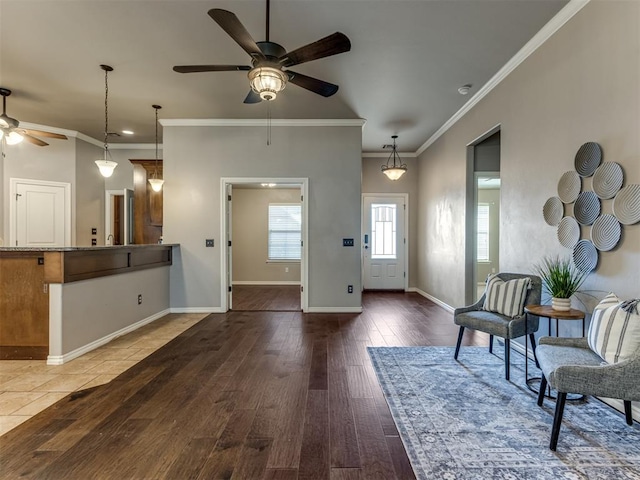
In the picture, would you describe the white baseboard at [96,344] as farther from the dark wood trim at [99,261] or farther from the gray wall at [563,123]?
the gray wall at [563,123]

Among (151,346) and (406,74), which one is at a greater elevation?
(406,74)

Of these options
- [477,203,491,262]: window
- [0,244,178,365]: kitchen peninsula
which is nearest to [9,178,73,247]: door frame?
[0,244,178,365]: kitchen peninsula

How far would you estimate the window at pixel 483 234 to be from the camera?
7.38m

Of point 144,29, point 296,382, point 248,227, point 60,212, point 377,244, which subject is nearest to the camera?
point 296,382

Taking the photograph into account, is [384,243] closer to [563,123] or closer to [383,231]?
[383,231]

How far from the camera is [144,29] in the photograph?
111 inches

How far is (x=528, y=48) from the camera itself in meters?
3.02

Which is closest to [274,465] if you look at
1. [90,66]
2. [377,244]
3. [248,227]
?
[90,66]

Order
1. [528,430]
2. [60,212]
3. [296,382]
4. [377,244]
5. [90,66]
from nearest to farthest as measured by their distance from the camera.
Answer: [528,430] < [296,382] < [90,66] < [60,212] < [377,244]

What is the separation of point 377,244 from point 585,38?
4.94 meters

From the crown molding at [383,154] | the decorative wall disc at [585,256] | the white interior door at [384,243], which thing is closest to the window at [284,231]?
the white interior door at [384,243]

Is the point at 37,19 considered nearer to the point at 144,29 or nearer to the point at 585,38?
the point at 144,29

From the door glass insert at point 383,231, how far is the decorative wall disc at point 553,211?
417 cm

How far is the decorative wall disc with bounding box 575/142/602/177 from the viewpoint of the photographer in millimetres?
2307
